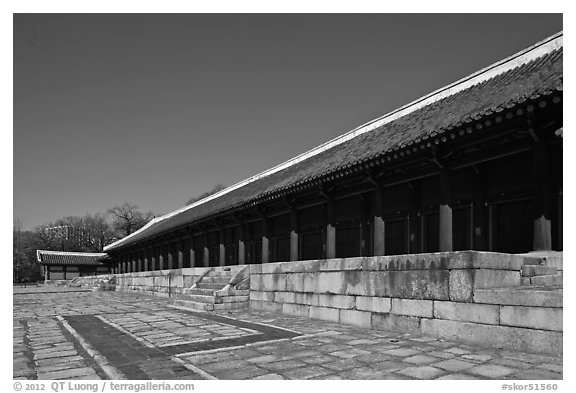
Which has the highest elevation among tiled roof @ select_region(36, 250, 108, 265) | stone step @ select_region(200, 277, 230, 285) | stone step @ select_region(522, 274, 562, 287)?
stone step @ select_region(522, 274, 562, 287)

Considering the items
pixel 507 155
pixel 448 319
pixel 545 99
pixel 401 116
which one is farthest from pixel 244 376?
pixel 401 116

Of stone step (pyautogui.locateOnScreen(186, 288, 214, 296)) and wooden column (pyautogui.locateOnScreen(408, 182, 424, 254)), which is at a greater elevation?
wooden column (pyautogui.locateOnScreen(408, 182, 424, 254))

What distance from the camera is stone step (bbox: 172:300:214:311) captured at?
11819 mm

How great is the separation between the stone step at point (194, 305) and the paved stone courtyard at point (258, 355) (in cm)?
267

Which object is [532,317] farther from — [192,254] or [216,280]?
[192,254]

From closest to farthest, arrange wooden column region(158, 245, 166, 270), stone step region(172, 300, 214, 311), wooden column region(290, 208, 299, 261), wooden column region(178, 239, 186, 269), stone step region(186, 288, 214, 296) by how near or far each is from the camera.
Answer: stone step region(172, 300, 214, 311) → stone step region(186, 288, 214, 296) → wooden column region(290, 208, 299, 261) → wooden column region(178, 239, 186, 269) → wooden column region(158, 245, 166, 270)

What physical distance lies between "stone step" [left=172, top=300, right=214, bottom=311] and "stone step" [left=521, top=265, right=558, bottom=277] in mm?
7705

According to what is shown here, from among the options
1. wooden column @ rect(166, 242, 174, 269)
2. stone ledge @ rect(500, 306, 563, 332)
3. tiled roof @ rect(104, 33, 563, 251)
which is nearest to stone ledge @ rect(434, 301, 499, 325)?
stone ledge @ rect(500, 306, 563, 332)

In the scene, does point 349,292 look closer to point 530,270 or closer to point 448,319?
point 448,319

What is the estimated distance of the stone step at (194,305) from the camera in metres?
11.8

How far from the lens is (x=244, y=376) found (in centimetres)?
486

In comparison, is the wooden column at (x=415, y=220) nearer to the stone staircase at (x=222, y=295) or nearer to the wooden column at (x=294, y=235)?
the wooden column at (x=294, y=235)

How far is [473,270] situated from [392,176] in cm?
429

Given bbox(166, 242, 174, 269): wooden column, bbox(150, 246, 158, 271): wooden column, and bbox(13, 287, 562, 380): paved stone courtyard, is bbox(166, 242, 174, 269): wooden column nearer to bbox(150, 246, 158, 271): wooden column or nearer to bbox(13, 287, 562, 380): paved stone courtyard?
bbox(150, 246, 158, 271): wooden column
